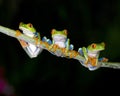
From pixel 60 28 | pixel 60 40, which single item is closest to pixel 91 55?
pixel 60 40

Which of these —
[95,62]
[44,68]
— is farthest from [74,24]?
[95,62]

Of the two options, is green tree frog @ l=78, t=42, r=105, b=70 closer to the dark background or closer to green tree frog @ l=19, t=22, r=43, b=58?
green tree frog @ l=19, t=22, r=43, b=58

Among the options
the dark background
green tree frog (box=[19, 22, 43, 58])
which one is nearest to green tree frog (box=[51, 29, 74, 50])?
green tree frog (box=[19, 22, 43, 58])

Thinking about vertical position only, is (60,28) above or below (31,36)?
below

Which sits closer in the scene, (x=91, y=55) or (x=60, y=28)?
(x=91, y=55)

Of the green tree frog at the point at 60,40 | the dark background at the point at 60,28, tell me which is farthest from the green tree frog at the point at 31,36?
the dark background at the point at 60,28

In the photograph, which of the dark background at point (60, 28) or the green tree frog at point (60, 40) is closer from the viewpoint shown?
the green tree frog at point (60, 40)

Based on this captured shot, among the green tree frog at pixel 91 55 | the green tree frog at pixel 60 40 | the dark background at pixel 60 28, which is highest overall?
the green tree frog at pixel 60 40

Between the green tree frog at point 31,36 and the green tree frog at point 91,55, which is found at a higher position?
the green tree frog at point 31,36

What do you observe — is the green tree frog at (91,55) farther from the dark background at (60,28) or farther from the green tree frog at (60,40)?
the dark background at (60,28)

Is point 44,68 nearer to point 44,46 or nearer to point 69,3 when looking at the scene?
point 69,3

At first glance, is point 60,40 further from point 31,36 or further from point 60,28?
point 60,28
